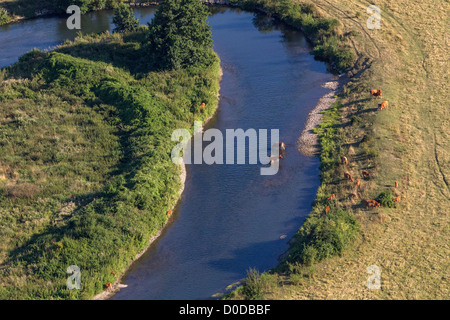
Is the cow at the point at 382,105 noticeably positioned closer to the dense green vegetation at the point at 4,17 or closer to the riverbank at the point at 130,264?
the riverbank at the point at 130,264

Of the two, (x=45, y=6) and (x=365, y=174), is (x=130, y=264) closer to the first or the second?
(x=365, y=174)

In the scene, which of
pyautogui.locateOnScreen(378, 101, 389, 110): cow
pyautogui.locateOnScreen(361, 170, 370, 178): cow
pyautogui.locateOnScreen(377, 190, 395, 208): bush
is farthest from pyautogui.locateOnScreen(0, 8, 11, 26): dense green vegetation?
pyautogui.locateOnScreen(377, 190, 395, 208): bush

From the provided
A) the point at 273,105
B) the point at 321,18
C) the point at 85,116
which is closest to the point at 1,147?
the point at 85,116

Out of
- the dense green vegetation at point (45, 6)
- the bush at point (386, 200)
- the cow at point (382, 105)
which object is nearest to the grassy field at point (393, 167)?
the bush at point (386, 200)

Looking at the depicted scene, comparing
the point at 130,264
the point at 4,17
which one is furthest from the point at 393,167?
the point at 4,17

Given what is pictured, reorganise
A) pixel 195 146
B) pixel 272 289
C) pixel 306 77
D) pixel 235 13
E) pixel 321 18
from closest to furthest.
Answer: pixel 272 289
pixel 195 146
pixel 306 77
pixel 321 18
pixel 235 13

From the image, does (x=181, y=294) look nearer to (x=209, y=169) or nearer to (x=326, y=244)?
(x=326, y=244)
